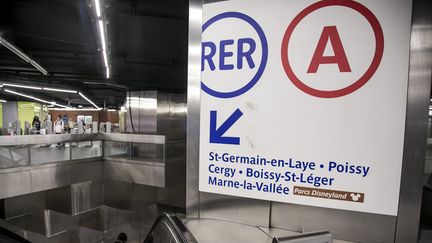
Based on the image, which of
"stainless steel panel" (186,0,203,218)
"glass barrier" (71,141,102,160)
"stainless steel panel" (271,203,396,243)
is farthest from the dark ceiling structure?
"stainless steel panel" (271,203,396,243)

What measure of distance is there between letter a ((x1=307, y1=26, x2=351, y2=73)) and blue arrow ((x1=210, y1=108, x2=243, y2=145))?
0.49 m

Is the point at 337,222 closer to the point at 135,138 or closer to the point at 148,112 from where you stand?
the point at 135,138

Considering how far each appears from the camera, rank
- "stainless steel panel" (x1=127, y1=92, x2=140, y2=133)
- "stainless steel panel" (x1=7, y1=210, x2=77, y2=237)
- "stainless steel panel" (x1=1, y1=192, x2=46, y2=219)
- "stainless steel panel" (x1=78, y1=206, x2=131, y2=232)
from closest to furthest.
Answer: "stainless steel panel" (x1=1, y1=192, x2=46, y2=219), "stainless steel panel" (x1=7, y1=210, x2=77, y2=237), "stainless steel panel" (x1=78, y1=206, x2=131, y2=232), "stainless steel panel" (x1=127, y1=92, x2=140, y2=133)

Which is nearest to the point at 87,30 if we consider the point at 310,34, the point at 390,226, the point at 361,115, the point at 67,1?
the point at 67,1

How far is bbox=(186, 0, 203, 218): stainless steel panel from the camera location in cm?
140

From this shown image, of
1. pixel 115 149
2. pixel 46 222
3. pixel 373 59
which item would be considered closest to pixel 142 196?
pixel 115 149

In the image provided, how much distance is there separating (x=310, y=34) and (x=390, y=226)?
3.52 ft

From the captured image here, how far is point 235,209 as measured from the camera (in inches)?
53.6

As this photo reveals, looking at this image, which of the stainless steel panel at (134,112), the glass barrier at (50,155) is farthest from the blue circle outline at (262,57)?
the stainless steel panel at (134,112)

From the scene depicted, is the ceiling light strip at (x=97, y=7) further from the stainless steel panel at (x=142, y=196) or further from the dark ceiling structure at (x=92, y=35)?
the stainless steel panel at (x=142, y=196)

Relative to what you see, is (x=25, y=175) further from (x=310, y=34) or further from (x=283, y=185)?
(x=310, y=34)

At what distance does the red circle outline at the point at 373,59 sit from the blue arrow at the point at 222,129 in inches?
14.5

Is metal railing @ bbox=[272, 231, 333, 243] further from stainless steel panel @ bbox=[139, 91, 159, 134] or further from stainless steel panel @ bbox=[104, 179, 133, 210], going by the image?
stainless steel panel @ bbox=[139, 91, 159, 134]

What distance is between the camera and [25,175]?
4.68m
